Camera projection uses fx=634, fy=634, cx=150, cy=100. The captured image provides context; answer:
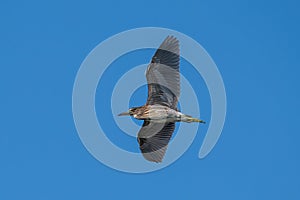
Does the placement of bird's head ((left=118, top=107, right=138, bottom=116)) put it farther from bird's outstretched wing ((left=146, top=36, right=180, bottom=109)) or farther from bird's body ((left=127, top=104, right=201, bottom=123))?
bird's outstretched wing ((left=146, top=36, right=180, bottom=109))

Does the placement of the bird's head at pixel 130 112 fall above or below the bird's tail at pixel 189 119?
above

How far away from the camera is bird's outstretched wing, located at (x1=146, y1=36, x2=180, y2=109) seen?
20062 millimetres

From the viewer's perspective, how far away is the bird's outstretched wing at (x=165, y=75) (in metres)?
20.1

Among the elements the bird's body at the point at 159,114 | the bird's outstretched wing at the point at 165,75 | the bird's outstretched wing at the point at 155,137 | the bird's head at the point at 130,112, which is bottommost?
the bird's outstretched wing at the point at 155,137

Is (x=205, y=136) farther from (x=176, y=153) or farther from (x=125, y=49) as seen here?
(x=125, y=49)

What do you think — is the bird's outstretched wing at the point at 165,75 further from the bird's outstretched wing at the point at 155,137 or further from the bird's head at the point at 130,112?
the bird's outstretched wing at the point at 155,137

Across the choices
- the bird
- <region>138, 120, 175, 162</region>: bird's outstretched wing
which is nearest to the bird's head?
the bird

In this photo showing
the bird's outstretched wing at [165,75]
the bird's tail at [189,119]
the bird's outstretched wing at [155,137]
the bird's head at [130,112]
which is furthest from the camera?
the bird's head at [130,112]

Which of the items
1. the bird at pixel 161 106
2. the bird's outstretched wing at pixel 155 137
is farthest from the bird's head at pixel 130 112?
the bird's outstretched wing at pixel 155 137

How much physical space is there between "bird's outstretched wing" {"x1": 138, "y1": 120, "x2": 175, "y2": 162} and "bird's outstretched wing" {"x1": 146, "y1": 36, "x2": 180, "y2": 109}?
0.73 meters

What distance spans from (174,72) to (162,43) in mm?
995

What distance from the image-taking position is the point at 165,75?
20.3m

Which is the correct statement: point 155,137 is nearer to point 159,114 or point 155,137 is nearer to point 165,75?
point 159,114

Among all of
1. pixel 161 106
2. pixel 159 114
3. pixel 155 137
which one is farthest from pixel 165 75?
pixel 155 137
